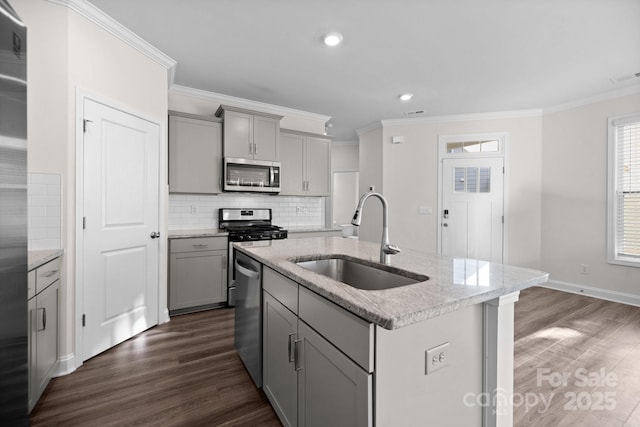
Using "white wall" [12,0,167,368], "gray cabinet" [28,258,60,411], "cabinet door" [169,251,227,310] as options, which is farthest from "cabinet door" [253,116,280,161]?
"gray cabinet" [28,258,60,411]

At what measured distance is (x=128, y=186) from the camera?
8.42 ft

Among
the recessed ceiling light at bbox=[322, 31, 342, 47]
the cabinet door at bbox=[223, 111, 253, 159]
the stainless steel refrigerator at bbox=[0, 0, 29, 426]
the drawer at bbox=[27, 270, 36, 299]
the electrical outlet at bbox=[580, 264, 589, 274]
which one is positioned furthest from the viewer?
the electrical outlet at bbox=[580, 264, 589, 274]

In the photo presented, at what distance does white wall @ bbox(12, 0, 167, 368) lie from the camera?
1.97 metres

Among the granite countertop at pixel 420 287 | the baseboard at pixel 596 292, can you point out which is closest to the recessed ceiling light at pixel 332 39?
the granite countertop at pixel 420 287

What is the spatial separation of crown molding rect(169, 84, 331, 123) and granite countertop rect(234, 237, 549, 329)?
2866 mm

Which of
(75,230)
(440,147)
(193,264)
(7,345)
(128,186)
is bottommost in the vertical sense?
(193,264)

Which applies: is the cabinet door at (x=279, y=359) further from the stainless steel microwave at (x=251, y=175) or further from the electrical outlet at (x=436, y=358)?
the stainless steel microwave at (x=251, y=175)

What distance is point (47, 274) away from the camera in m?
A: 1.82

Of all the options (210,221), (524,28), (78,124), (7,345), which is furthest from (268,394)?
(524,28)

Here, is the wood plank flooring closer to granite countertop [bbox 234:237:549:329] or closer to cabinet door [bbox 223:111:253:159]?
granite countertop [bbox 234:237:549:329]

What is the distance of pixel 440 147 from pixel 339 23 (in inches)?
123

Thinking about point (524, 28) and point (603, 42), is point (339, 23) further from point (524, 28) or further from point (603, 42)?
point (603, 42)

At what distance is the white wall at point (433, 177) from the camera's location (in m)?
4.54

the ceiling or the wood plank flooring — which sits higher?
→ the ceiling
